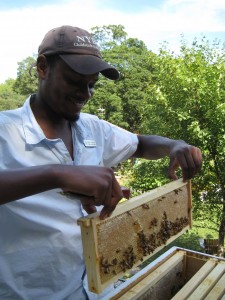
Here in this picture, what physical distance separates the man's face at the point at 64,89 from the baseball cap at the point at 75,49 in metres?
0.06

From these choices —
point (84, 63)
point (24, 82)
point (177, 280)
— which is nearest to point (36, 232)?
point (84, 63)

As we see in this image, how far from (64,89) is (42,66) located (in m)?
0.24

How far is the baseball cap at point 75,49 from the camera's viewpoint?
1.86 meters

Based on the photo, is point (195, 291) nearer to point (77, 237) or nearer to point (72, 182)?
point (77, 237)

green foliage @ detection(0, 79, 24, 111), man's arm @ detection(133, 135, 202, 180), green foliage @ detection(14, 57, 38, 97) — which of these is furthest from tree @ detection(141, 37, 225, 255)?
green foliage @ detection(14, 57, 38, 97)

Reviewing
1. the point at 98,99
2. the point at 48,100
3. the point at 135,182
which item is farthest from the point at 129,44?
the point at 48,100

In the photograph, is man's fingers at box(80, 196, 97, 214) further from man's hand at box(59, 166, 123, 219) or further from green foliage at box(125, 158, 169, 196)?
green foliage at box(125, 158, 169, 196)

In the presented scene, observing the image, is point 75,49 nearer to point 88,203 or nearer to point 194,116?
point 88,203

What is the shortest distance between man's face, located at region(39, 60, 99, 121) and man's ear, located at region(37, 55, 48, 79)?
0.03 meters

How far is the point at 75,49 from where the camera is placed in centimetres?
190

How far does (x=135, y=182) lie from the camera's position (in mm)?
11039

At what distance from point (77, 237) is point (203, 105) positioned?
726 centimetres

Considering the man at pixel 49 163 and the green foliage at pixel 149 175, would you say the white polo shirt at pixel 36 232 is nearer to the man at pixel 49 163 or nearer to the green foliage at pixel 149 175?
the man at pixel 49 163

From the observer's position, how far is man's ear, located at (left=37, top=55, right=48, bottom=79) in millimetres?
2000
